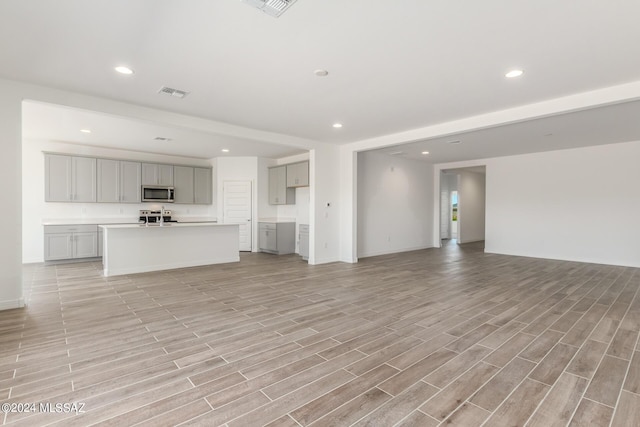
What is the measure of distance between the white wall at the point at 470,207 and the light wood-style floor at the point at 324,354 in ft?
20.0

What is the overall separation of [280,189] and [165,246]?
334cm

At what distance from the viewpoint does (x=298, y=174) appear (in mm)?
7711

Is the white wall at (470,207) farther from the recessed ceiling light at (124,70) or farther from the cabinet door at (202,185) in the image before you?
the recessed ceiling light at (124,70)

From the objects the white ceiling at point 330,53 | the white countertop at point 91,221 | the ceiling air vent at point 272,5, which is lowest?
the white countertop at point 91,221

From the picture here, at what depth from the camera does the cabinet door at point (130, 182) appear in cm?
742

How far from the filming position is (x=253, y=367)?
90.4 inches

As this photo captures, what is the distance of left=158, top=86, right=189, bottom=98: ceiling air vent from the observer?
3721 millimetres

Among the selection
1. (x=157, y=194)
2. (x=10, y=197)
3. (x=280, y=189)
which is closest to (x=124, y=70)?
(x=10, y=197)

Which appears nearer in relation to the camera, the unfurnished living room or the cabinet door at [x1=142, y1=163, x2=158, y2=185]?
the unfurnished living room

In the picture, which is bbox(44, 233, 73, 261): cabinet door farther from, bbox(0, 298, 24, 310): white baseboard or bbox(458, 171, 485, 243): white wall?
bbox(458, 171, 485, 243): white wall

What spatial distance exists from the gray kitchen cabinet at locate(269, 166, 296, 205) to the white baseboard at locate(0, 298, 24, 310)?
18.2 feet

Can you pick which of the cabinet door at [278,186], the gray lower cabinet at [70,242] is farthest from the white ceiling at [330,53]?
the gray lower cabinet at [70,242]

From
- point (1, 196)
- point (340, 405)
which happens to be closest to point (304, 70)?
point (340, 405)

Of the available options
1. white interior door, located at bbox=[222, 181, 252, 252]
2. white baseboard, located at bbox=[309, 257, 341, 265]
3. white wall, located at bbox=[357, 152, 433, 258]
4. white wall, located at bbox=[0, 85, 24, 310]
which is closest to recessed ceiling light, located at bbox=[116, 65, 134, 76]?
white wall, located at bbox=[0, 85, 24, 310]
